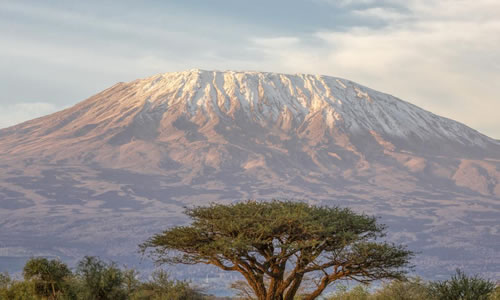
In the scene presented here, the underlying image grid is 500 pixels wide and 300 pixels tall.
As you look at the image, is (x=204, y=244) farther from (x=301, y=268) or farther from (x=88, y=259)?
(x=88, y=259)

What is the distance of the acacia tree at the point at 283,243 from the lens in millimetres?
29359

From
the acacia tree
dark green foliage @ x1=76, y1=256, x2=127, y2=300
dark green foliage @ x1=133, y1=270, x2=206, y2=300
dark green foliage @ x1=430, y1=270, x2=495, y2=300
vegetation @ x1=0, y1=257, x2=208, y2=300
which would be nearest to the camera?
the acacia tree

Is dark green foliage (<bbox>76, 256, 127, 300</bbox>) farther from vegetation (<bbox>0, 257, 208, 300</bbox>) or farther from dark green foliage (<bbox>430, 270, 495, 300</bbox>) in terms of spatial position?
dark green foliage (<bbox>430, 270, 495, 300</bbox>)

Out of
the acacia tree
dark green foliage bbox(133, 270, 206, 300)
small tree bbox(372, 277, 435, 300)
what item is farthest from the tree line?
small tree bbox(372, 277, 435, 300)

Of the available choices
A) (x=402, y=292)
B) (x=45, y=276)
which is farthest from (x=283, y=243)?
(x=402, y=292)

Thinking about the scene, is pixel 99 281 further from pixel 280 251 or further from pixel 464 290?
pixel 464 290

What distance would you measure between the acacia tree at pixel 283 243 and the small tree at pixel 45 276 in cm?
531

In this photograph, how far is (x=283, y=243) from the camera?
30172 millimetres

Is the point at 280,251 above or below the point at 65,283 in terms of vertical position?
above

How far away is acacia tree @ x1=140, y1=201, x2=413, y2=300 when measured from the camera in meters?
29.4

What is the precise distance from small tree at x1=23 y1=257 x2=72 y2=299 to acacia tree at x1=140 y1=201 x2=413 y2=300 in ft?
17.4

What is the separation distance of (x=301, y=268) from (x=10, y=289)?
1278 centimetres

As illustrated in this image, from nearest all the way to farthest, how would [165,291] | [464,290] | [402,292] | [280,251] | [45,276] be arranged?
[464,290] < [280,251] < [45,276] < [165,291] < [402,292]

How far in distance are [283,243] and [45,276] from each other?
11.2 meters
